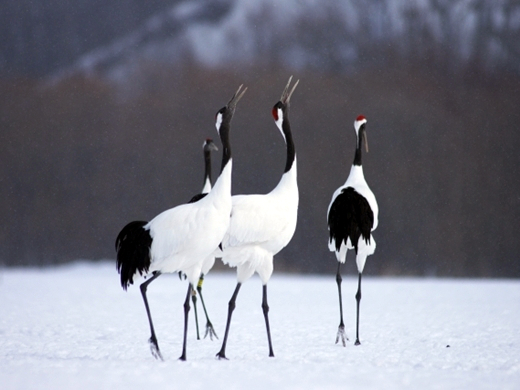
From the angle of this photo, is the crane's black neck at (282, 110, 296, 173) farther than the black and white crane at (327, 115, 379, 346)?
No

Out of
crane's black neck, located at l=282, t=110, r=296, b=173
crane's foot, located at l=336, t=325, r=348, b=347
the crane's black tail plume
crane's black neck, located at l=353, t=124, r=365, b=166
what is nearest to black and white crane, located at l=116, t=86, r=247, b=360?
the crane's black tail plume

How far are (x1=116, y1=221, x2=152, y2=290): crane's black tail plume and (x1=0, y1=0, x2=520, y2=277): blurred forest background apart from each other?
1068 cm

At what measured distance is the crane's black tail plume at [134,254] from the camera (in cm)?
438

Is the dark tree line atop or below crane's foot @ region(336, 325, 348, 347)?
atop

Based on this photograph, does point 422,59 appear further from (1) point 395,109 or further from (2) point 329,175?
(2) point 329,175

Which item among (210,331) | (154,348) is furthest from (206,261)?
(154,348)

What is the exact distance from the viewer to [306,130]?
1554 cm

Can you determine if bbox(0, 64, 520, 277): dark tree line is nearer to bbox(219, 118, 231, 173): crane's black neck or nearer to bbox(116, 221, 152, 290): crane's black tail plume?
bbox(219, 118, 231, 173): crane's black neck

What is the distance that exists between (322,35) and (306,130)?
3443mm

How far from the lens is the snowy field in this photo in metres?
3.83

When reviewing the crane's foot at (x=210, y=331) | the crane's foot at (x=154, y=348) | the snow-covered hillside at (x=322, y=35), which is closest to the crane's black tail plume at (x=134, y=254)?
the crane's foot at (x=154, y=348)

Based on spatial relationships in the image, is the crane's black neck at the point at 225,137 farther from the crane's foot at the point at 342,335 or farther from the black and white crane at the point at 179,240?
the crane's foot at the point at 342,335

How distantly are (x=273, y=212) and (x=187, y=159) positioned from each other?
11436mm

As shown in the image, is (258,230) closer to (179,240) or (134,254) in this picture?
(179,240)
